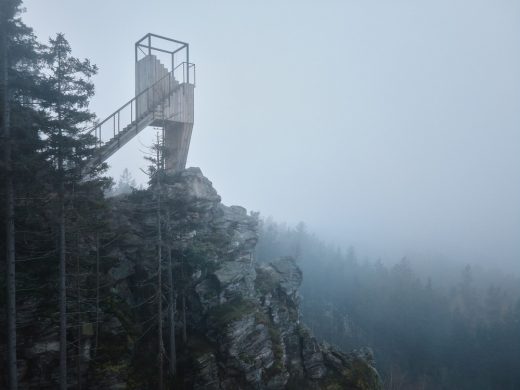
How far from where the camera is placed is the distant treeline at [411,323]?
6147 centimetres

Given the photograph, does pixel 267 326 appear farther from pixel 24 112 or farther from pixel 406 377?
pixel 406 377

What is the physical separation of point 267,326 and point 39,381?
12036 millimetres

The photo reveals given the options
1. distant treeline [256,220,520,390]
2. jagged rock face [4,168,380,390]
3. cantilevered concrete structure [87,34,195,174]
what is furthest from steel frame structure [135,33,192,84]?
distant treeline [256,220,520,390]

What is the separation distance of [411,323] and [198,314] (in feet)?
239

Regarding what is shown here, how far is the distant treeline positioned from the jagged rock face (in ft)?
148

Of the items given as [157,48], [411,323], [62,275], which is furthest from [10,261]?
[411,323]

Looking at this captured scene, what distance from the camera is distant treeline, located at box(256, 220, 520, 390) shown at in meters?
61.5

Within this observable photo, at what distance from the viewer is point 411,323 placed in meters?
76.8

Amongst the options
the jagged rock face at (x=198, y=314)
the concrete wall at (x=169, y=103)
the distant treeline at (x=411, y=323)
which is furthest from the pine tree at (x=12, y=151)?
the distant treeline at (x=411, y=323)

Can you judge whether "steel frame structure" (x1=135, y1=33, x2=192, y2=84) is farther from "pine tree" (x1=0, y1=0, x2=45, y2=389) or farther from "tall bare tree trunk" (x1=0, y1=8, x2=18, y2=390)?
"tall bare tree trunk" (x1=0, y1=8, x2=18, y2=390)

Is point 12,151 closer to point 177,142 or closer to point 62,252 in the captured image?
point 62,252

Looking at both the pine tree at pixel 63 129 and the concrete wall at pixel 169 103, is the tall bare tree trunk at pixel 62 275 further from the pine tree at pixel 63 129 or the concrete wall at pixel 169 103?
the concrete wall at pixel 169 103

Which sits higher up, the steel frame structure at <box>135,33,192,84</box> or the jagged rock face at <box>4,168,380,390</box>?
the steel frame structure at <box>135,33,192,84</box>

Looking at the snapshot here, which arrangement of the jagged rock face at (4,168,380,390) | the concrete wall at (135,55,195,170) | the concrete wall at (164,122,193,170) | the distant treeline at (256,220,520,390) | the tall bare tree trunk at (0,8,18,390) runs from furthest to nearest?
the distant treeline at (256,220,520,390)
the concrete wall at (164,122,193,170)
the concrete wall at (135,55,195,170)
the jagged rock face at (4,168,380,390)
the tall bare tree trunk at (0,8,18,390)
